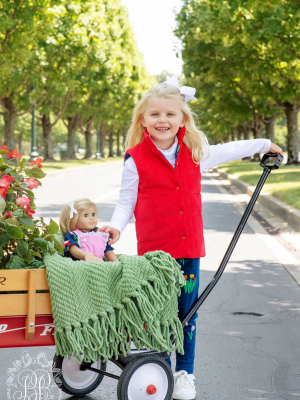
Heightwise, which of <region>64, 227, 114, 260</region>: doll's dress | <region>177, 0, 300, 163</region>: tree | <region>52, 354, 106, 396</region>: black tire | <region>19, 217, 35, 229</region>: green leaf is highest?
<region>177, 0, 300, 163</region>: tree

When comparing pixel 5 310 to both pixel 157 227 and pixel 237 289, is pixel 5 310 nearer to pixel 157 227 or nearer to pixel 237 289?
pixel 157 227

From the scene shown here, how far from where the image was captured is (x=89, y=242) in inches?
142

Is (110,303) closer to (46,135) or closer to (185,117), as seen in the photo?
(185,117)

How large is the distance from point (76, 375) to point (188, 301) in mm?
796

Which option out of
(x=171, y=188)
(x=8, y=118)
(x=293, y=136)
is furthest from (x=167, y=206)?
(x=8, y=118)

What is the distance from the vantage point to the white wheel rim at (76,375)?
3469 millimetres

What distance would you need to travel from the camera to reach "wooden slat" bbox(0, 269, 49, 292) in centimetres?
268

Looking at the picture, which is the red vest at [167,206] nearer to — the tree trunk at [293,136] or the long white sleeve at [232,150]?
the long white sleeve at [232,150]

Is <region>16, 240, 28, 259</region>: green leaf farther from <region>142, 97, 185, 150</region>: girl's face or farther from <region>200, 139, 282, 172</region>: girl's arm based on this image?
<region>200, 139, 282, 172</region>: girl's arm

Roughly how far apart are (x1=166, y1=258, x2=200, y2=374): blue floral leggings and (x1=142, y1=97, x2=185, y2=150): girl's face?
0.70 metres

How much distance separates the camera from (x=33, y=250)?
10.1ft

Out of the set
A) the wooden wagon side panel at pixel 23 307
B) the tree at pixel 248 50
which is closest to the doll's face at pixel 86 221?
the wooden wagon side panel at pixel 23 307

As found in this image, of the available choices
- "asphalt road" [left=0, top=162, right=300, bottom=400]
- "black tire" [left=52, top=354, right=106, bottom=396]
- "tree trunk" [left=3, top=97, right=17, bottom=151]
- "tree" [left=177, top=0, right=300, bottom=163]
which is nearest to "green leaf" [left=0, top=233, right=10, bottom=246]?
"black tire" [left=52, top=354, right=106, bottom=396]

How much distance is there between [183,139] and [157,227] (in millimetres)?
537
